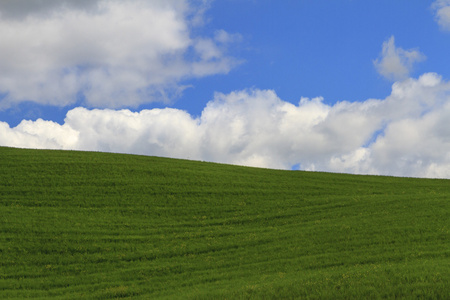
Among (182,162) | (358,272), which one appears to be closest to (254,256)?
(358,272)

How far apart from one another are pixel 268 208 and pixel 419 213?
36.7 ft

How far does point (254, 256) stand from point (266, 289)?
23.7 feet

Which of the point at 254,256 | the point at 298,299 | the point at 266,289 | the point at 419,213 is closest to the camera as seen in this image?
the point at 298,299

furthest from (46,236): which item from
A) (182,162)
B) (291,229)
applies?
(182,162)

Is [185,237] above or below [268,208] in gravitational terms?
below

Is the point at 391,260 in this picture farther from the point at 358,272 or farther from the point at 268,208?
the point at 268,208

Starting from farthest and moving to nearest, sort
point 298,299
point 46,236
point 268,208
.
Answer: point 268,208, point 46,236, point 298,299

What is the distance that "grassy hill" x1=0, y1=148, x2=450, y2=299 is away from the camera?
1720 centimetres

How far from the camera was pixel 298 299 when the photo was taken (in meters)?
14.2

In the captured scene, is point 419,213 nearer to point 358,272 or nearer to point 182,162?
point 358,272

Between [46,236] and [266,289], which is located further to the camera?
[46,236]

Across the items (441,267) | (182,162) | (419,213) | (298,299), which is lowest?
(298,299)

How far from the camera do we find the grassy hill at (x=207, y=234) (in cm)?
1720

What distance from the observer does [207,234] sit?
28609 millimetres
